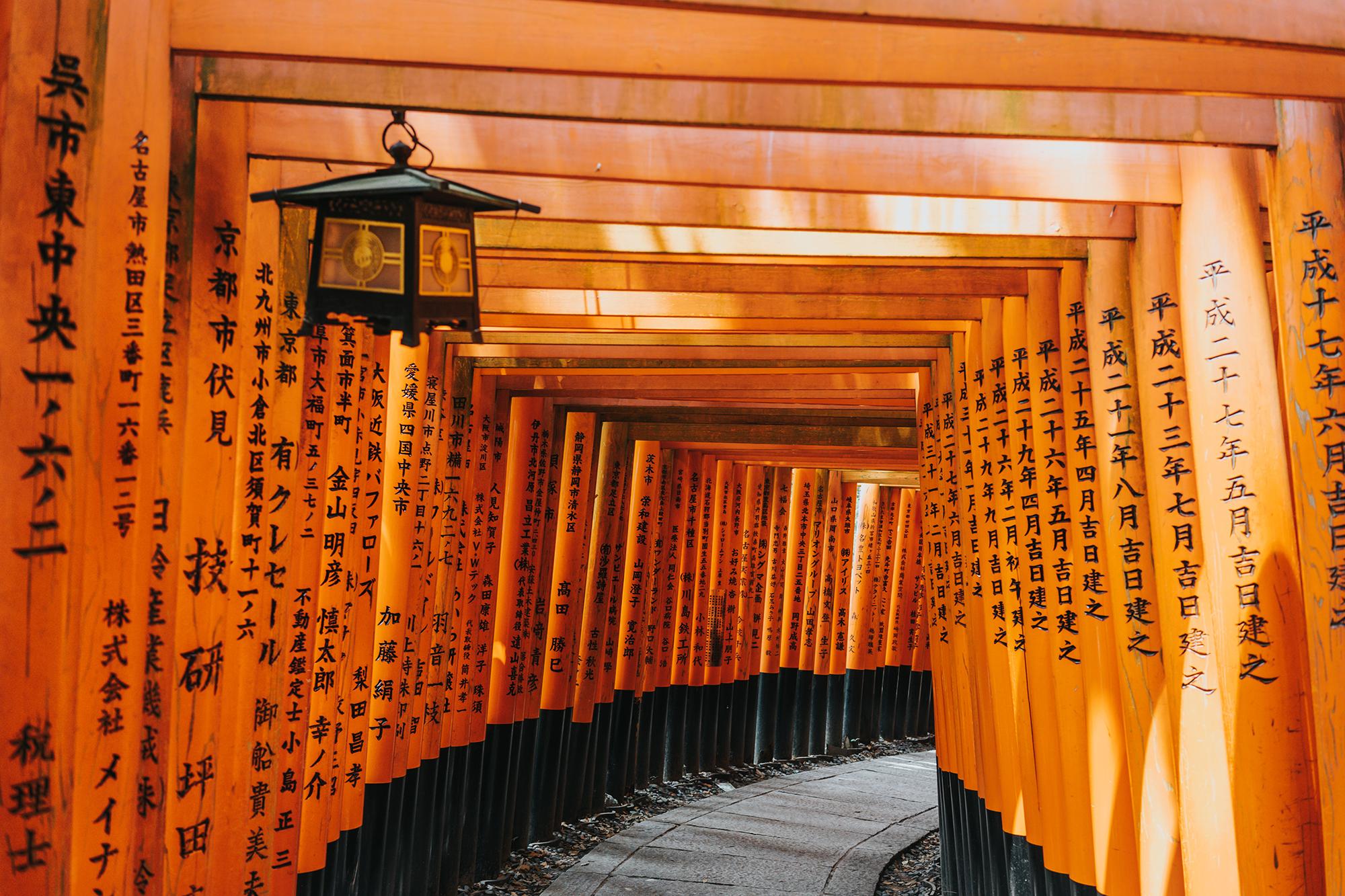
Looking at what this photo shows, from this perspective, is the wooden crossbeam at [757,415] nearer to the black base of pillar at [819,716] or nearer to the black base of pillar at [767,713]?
the black base of pillar at [767,713]

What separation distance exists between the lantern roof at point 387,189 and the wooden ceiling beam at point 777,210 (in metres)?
1.55

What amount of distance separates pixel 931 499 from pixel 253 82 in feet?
20.0

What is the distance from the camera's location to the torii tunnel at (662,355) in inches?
123

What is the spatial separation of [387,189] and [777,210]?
7.14 ft

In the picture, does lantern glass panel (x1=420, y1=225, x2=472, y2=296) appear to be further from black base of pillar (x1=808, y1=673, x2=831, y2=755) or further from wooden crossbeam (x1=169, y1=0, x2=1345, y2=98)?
black base of pillar (x1=808, y1=673, x2=831, y2=755)

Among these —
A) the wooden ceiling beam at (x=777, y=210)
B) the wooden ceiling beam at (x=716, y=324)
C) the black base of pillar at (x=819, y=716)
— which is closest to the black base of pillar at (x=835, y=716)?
the black base of pillar at (x=819, y=716)

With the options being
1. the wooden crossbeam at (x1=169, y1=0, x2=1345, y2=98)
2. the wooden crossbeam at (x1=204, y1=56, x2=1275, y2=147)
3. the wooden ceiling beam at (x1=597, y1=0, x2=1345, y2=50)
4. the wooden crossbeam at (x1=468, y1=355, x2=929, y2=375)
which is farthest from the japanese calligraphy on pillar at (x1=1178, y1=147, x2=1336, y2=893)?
the wooden crossbeam at (x1=468, y1=355, x2=929, y2=375)

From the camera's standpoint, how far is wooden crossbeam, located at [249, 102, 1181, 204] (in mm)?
4316

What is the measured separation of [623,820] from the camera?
11.4 meters

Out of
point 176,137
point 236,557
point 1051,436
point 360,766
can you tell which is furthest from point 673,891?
point 176,137

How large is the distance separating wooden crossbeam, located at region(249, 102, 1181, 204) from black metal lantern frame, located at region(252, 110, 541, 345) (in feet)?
2.82

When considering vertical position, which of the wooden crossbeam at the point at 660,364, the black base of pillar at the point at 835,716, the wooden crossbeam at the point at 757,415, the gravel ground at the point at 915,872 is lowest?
the gravel ground at the point at 915,872

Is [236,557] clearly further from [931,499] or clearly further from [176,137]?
[931,499]

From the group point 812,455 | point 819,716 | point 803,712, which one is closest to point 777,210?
point 812,455
